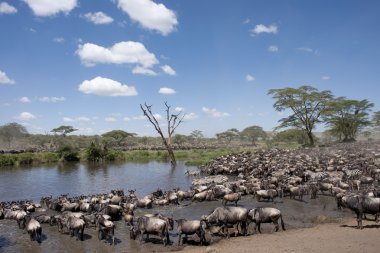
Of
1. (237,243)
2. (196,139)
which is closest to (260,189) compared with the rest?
(237,243)

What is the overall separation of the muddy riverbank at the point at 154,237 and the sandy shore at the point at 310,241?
30cm

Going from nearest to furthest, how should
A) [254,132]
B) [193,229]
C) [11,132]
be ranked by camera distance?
[193,229], [11,132], [254,132]

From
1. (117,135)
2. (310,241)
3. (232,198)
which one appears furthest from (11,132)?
(310,241)

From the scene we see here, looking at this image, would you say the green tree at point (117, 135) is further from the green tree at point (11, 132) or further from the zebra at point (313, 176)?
the zebra at point (313, 176)

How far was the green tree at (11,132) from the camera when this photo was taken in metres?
98.0

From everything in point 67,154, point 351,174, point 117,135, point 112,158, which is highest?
point 117,135

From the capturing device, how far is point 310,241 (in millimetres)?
13617

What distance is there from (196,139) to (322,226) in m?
113

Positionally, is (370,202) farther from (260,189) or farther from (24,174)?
(24,174)

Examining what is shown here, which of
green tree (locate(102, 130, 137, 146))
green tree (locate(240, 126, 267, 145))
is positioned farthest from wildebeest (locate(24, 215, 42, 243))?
green tree (locate(240, 126, 267, 145))

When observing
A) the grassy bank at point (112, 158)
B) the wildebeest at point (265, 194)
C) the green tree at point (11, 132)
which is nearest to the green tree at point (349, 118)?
the grassy bank at point (112, 158)

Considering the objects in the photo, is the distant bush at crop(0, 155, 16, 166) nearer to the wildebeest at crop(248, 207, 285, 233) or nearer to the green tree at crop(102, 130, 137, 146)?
the wildebeest at crop(248, 207, 285, 233)

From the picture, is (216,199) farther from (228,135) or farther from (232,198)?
(228,135)

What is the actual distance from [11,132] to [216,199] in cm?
9148
